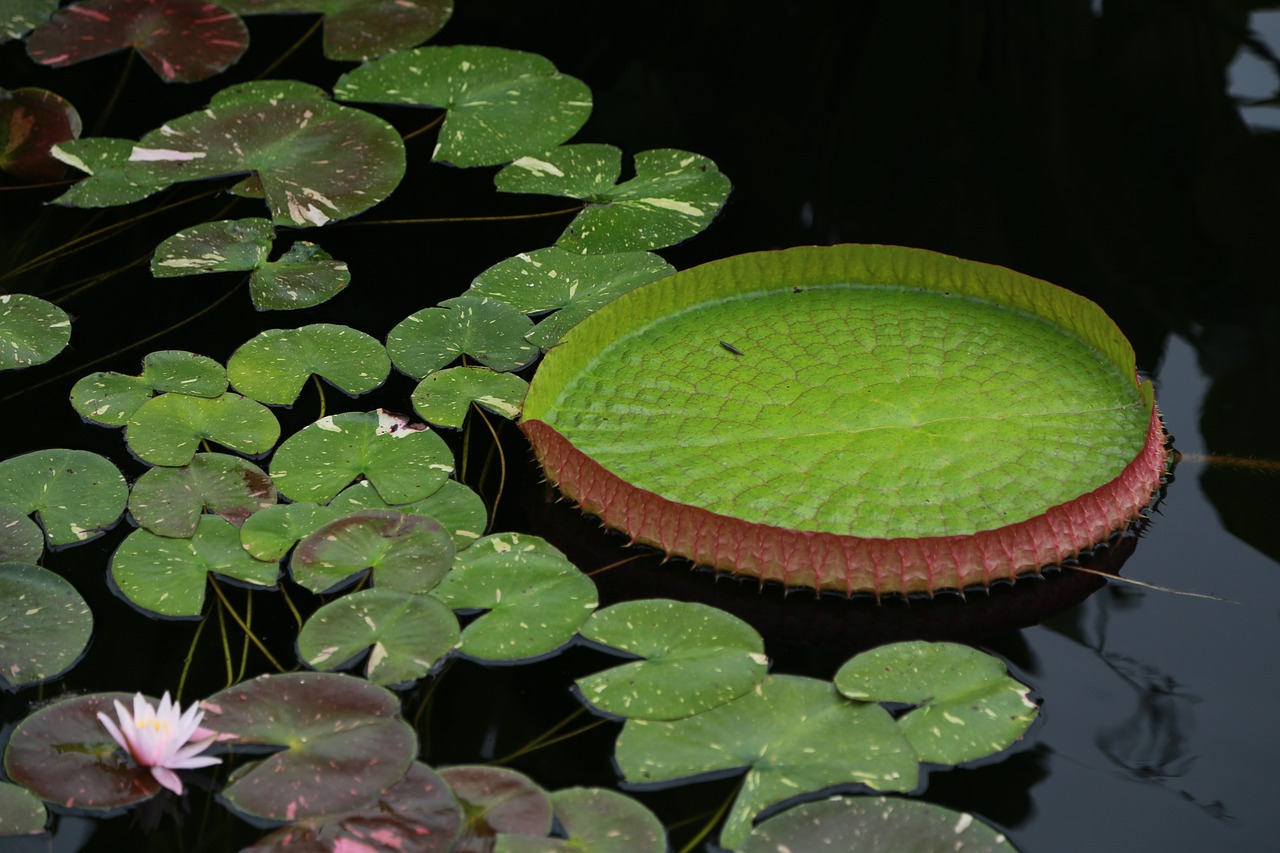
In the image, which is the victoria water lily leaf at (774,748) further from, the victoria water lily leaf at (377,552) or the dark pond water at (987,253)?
the victoria water lily leaf at (377,552)

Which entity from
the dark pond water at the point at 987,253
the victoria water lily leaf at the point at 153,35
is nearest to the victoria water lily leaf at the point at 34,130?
the dark pond water at the point at 987,253

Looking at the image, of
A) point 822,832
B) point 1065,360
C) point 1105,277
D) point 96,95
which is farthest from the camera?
point 96,95

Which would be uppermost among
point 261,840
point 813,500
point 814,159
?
point 814,159

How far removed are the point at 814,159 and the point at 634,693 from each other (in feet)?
3.72

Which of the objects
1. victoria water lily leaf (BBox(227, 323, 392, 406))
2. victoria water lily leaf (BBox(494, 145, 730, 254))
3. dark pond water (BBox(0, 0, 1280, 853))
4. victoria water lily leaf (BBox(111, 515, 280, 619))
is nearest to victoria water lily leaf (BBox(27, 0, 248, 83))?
dark pond water (BBox(0, 0, 1280, 853))

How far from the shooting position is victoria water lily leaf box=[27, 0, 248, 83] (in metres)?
2.31

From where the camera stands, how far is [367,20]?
2.39 meters

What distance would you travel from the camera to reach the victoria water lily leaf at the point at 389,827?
3.62ft

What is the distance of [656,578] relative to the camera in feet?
4.67

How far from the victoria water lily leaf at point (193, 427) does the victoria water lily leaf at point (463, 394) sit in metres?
0.18

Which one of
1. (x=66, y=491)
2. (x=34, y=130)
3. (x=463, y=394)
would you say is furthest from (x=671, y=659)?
(x=34, y=130)

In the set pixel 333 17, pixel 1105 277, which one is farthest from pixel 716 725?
pixel 333 17

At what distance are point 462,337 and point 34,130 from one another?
936 millimetres

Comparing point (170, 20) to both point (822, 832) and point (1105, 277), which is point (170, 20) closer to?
point (1105, 277)
